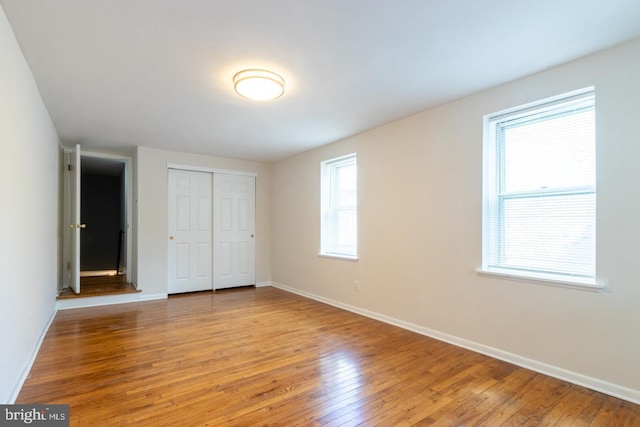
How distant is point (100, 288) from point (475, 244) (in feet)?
17.5

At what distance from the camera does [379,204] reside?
3891 mm

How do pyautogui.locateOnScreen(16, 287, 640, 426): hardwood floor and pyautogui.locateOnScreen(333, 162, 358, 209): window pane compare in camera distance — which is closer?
pyautogui.locateOnScreen(16, 287, 640, 426): hardwood floor

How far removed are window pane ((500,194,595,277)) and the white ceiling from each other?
42.8 inches

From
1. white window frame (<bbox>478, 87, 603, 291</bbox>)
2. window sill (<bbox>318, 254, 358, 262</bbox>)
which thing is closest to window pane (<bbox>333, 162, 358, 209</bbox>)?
window sill (<bbox>318, 254, 358, 262</bbox>)

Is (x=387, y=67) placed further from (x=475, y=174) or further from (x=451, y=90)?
(x=475, y=174)

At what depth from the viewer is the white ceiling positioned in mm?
1797

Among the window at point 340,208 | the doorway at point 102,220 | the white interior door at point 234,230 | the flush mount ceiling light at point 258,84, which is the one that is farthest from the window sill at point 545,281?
the doorway at point 102,220

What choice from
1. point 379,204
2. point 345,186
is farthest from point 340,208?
point 379,204

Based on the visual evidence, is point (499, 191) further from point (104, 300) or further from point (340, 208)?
point (104, 300)

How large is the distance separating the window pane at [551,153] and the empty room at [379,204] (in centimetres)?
1

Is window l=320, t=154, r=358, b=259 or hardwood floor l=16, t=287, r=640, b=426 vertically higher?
window l=320, t=154, r=358, b=259

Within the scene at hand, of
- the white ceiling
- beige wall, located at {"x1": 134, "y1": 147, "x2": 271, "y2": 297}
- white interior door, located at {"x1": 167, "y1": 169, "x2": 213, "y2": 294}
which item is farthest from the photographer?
white interior door, located at {"x1": 167, "y1": 169, "x2": 213, "y2": 294}

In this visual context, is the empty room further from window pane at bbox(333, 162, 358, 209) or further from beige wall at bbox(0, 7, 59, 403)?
window pane at bbox(333, 162, 358, 209)

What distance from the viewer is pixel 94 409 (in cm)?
193
